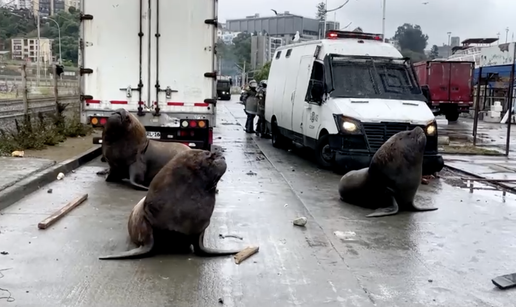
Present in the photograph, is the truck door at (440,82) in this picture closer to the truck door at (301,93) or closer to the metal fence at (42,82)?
the metal fence at (42,82)

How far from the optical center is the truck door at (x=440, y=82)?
34531 mm

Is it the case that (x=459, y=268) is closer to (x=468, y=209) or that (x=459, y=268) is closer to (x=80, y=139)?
(x=468, y=209)

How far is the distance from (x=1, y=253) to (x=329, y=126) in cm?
772

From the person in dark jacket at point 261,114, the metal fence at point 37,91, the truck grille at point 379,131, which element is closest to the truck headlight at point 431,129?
the truck grille at point 379,131

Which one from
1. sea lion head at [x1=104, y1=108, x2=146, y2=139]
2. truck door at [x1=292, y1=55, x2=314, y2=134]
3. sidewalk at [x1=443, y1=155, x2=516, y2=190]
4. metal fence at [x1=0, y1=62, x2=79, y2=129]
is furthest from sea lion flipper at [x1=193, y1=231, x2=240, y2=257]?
metal fence at [x1=0, y1=62, x2=79, y2=129]

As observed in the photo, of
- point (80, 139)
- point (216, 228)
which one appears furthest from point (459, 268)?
point (80, 139)

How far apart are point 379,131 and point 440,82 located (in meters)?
24.4

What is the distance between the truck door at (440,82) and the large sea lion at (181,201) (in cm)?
3056

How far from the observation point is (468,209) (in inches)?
369

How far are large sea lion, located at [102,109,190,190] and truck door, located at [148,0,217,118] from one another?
7.43 ft

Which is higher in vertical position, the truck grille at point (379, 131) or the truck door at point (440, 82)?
the truck door at point (440, 82)

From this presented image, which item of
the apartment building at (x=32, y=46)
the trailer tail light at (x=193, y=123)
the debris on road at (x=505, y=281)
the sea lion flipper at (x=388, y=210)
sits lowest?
the debris on road at (x=505, y=281)

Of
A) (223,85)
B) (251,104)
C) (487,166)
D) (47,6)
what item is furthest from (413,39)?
(487,166)

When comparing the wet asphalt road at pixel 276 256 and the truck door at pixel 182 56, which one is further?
the truck door at pixel 182 56
